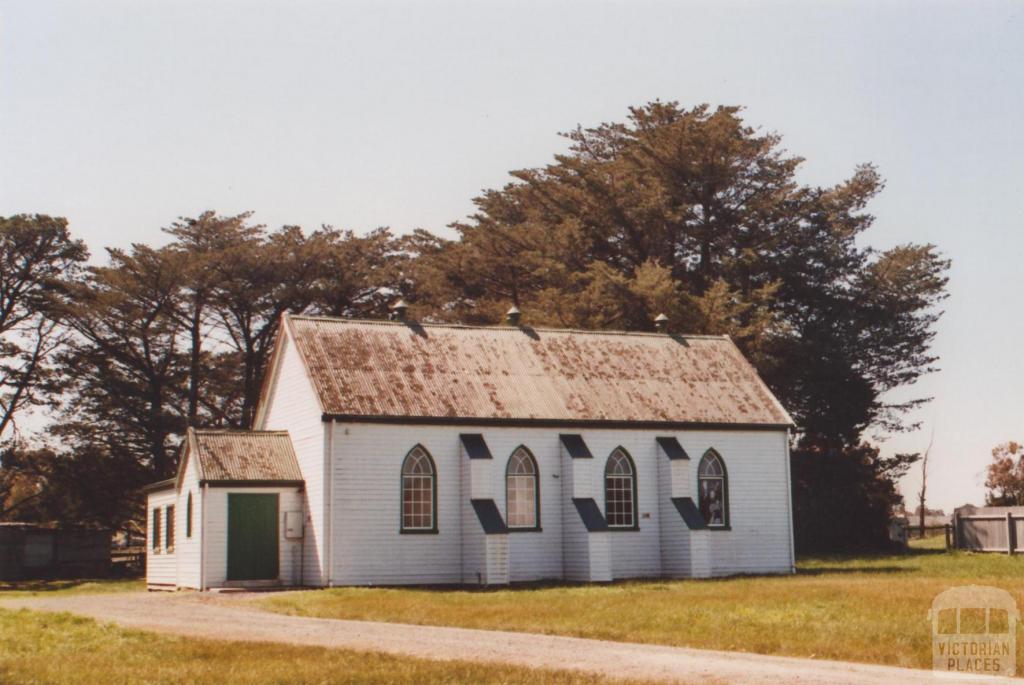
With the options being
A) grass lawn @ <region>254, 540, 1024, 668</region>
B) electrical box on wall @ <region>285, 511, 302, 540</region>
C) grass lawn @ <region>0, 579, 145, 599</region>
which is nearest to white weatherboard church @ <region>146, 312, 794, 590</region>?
electrical box on wall @ <region>285, 511, 302, 540</region>

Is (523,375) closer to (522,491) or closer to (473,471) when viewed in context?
(522,491)

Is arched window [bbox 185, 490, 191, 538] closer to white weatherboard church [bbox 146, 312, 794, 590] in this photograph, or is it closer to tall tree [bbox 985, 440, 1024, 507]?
white weatherboard church [bbox 146, 312, 794, 590]

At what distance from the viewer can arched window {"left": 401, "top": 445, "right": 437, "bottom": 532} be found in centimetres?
3441

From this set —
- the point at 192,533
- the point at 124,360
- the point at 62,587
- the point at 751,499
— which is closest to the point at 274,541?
the point at 192,533

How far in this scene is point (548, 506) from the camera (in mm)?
36188

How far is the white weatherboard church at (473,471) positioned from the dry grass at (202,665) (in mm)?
14675

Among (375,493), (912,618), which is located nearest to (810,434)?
(375,493)

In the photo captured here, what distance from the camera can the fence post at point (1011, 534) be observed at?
45.8 metres

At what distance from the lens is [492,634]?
1978 centimetres

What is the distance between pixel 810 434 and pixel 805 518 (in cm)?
725

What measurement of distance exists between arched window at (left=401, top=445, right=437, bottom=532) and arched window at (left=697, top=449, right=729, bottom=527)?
27.8 feet

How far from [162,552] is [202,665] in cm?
2332

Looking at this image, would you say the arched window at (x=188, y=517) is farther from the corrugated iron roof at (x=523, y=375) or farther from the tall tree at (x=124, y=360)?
the tall tree at (x=124, y=360)

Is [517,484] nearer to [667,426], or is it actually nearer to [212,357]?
[667,426]
